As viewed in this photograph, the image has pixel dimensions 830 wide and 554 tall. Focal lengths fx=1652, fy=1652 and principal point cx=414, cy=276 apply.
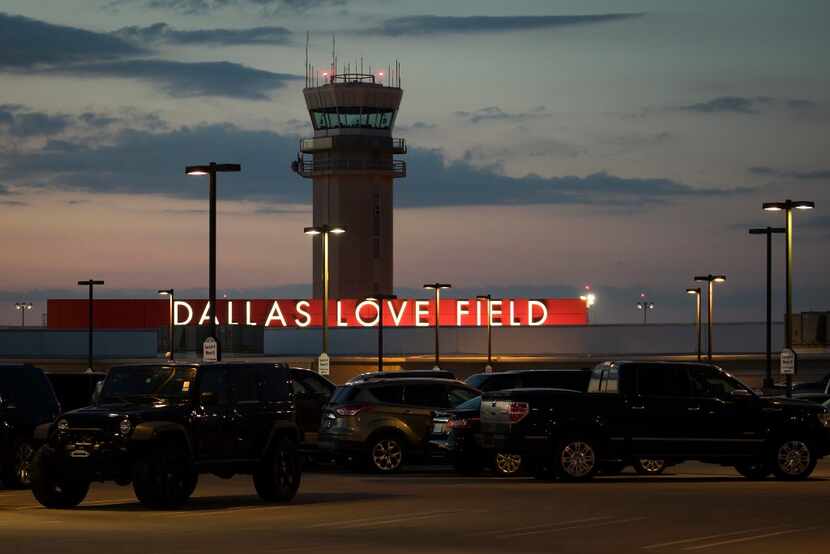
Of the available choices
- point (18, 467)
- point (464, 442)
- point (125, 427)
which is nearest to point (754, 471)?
point (464, 442)

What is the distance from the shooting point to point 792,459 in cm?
2775

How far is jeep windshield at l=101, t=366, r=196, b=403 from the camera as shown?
864 inches

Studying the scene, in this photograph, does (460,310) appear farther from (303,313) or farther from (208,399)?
(208,399)

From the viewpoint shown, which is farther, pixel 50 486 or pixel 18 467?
pixel 18 467

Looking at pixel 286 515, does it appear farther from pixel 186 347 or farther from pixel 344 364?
pixel 186 347

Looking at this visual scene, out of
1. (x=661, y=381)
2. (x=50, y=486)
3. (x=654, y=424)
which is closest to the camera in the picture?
(x=50, y=486)

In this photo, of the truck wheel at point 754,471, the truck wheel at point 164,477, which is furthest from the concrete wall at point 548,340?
the truck wheel at point 164,477

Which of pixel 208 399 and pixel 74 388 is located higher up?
pixel 208 399

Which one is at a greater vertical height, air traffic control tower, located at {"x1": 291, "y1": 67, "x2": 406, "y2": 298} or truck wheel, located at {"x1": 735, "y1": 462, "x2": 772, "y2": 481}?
air traffic control tower, located at {"x1": 291, "y1": 67, "x2": 406, "y2": 298}

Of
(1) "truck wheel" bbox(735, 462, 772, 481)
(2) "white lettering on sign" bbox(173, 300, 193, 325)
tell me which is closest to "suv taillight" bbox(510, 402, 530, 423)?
(1) "truck wheel" bbox(735, 462, 772, 481)

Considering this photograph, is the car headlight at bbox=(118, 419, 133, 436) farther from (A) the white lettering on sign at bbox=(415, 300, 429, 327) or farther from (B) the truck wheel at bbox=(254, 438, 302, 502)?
(A) the white lettering on sign at bbox=(415, 300, 429, 327)

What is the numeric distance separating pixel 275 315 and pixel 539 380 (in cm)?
7675

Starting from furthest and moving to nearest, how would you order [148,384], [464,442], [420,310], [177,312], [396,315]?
[177,312]
[420,310]
[396,315]
[464,442]
[148,384]

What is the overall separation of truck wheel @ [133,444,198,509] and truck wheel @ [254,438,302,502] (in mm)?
1347
